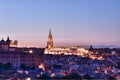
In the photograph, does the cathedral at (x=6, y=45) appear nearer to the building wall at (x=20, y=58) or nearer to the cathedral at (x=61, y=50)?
the building wall at (x=20, y=58)

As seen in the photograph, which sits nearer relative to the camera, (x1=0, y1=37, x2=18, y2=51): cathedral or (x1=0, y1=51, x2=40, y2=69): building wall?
(x1=0, y1=51, x2=40, y2=69): building wall

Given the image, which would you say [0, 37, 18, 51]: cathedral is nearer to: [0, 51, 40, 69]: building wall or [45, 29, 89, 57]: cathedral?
[0, 51, 40, 69]: building wall

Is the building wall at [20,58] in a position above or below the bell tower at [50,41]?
below

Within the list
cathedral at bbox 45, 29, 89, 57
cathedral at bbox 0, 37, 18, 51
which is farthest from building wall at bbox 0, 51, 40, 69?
cathedral at bbox 45, 29, 89, 57

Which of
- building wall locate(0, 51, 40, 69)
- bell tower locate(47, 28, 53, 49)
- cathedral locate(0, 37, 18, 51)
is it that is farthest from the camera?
bell tower locate(47, 28, 53, 49)

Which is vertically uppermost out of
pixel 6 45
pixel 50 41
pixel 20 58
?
pixel 50 41

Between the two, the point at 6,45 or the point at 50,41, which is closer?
the point at 6,45

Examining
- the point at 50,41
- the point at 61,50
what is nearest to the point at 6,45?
the point at 50,41

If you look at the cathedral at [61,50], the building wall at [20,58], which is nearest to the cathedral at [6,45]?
the building wall at [20,58]

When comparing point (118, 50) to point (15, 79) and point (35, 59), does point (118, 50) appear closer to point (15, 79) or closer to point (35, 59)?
point (35, 59)

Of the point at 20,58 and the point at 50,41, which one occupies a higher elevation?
the point at 50,41

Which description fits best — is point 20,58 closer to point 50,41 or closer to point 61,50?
point 50,41

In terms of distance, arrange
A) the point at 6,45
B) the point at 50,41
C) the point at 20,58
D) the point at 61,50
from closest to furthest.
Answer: the point at 20,58, the point at 6,45, the point at 50,41, the point at 61,50

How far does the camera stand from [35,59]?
2709 centimetres
